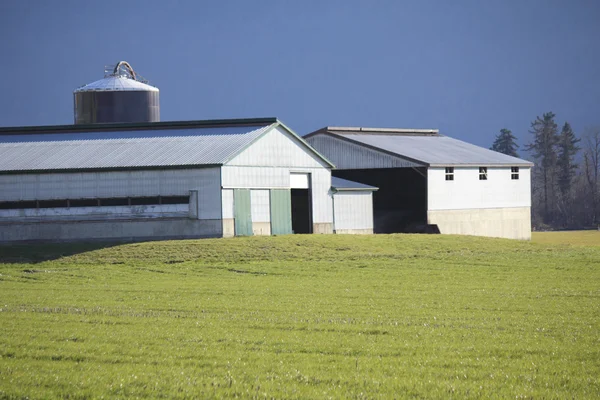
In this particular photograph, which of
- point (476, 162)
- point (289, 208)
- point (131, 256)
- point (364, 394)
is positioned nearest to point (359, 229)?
point (289, 208)

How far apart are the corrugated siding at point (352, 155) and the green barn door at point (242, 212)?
13.9 m

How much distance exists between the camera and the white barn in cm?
4631

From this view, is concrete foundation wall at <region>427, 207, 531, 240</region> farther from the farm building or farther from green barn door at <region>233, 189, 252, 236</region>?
green barn door at <region>233, 189, 252, 236</region>

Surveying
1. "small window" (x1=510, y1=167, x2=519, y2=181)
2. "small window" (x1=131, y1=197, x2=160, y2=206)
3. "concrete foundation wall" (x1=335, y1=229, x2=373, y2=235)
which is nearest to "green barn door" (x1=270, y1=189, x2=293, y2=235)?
"concrete foundation wall" (x1=335, y1=229, x2=373, y2=235)

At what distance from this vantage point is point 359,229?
54156 mm

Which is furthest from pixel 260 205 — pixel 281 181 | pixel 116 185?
pixel 116 185

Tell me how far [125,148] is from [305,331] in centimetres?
3381

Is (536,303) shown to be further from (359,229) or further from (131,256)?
(359,229)

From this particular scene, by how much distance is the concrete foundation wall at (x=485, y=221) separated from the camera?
58.2 m

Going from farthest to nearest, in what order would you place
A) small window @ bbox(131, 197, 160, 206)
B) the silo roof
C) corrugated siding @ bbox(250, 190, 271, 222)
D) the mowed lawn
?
the silo roof, corrugated siding @ bbox(250, 190, 271, 222), small window @ bbox(131, 197, 160, 206), the mowed lawn

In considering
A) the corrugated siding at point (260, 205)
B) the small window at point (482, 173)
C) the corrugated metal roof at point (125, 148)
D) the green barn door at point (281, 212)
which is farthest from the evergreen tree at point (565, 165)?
the corrugated siding at point (260, 205)

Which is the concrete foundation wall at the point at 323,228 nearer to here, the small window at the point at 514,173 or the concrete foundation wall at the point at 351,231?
the concrete foundation wall at the point at 351,231

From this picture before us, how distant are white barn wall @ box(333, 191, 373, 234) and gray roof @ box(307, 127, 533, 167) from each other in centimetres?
501

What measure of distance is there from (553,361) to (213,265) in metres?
24.7
